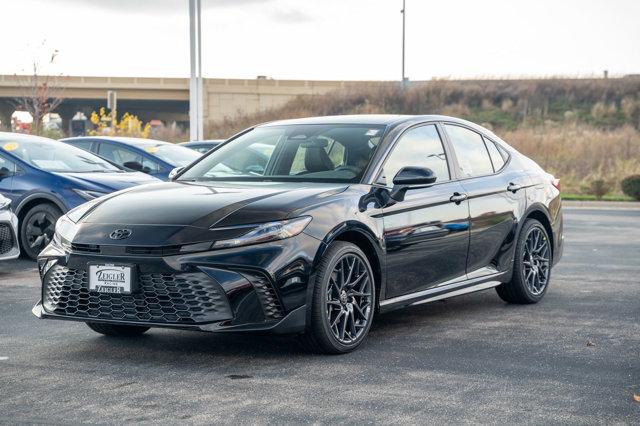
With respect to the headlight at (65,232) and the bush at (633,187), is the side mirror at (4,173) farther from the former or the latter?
the bush at (633,187)

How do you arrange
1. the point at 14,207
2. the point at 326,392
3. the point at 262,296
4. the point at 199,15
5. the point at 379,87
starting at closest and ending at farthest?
the point at 326,392 → the point at 262,296 → the point at 14,207 → the point at 199,15 → the point at 379,87

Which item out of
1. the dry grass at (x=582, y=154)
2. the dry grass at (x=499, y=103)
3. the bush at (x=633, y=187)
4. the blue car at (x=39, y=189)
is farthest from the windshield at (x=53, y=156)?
the dry grass at (x=499, y=103)

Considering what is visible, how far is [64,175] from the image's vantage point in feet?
43.4

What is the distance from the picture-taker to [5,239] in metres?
11.0

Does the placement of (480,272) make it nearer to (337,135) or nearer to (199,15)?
(337,135)

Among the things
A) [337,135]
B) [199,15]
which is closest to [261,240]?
[337,135]

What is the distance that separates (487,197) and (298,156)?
1.64 meters

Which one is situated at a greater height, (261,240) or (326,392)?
(261,240)

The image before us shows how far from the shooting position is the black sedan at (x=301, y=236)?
21.9ft

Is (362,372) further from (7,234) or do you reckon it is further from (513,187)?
(7,234)

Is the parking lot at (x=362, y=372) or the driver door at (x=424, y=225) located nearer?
the parking lot at (x=362, y=372)

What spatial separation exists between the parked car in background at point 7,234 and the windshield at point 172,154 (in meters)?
6.21

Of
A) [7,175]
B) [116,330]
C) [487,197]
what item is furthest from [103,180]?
[487,197]

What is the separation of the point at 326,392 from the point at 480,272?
298 cm
